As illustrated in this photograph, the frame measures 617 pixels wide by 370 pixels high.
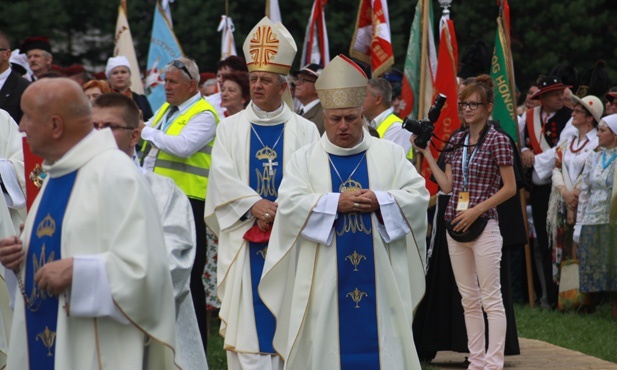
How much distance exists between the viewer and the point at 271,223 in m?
8.47

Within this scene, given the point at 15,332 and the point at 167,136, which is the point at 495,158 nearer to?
the point at 167,136

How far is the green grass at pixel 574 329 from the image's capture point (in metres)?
10.6

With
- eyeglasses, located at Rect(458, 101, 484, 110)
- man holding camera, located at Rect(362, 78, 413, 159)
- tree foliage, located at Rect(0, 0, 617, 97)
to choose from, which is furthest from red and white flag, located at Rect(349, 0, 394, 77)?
tree foliage, located at Rect(0, 0, 617, 97)

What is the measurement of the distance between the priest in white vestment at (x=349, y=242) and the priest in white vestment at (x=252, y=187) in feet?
2.94

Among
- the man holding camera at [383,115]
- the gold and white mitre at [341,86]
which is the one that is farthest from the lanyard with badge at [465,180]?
the gold and white mitre at [341,86]

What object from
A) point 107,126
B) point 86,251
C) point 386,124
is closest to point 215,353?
point 386,124

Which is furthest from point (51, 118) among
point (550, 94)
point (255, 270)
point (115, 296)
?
point (550, 94)

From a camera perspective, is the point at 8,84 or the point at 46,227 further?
the point at 8,84

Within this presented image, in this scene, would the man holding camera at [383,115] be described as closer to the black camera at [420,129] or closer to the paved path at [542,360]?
the black camera at [420,129]

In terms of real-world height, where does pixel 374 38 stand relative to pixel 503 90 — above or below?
above

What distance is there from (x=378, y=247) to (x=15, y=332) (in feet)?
8.99

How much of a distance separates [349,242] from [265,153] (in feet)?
5.11

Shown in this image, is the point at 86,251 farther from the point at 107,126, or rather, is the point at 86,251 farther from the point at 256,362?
the point at 256,362

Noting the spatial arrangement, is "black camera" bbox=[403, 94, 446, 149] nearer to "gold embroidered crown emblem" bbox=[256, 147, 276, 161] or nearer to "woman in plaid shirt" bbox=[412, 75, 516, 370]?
"woman in plaid shirt" bbox=[412, 75, 516, 370]
